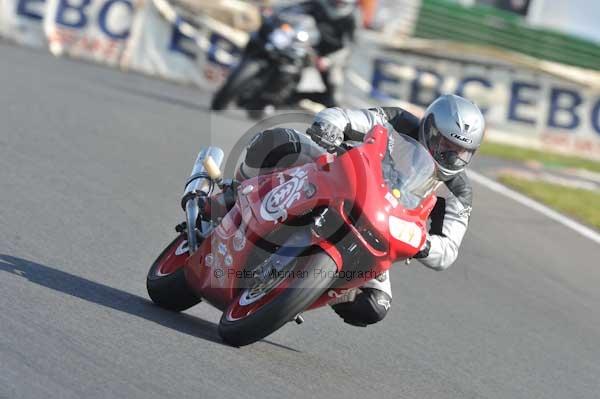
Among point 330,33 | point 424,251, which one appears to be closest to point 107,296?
point 424,251

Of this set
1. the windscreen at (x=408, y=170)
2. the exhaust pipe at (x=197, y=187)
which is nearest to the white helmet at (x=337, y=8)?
the exhaust pipe at (x=197, y=187)

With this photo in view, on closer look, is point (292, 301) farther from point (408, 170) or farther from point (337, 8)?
point (337, 8)

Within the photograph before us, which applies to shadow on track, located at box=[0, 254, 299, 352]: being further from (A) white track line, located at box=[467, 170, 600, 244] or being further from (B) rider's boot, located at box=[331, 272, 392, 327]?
(A) white track line, located at box=[467, 170, 600, 244]

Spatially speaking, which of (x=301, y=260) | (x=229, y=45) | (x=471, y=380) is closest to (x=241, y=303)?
(x=301, y=260)

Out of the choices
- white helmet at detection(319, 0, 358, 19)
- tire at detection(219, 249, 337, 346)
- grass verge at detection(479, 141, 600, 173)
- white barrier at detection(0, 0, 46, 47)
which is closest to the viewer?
tire at detection(219, 249, 337, 346)

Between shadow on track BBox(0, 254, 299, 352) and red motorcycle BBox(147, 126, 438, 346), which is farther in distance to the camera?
shadow on track BBox(0, 254, 299, 352)

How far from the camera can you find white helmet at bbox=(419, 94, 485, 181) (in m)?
5.38

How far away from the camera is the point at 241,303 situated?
5.20 metres

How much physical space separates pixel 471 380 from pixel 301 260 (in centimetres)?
133

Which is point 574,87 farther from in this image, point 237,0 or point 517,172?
point 237,0

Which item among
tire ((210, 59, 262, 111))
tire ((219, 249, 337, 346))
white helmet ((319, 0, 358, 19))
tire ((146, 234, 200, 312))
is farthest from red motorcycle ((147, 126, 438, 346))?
white helmet ((319, 0, 358, 19))

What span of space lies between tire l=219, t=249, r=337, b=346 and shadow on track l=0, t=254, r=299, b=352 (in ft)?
0.97

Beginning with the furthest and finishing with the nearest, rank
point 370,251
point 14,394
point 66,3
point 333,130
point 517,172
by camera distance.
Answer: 1. point 66,3
2. point 517,172
3. point 333,130
4. point 370,251
5. point 14,394

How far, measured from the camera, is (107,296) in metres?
5.57
